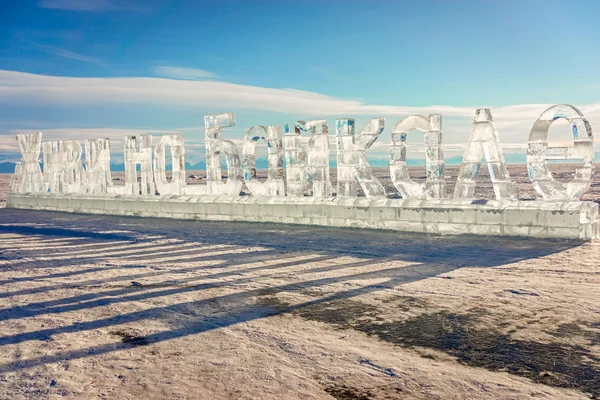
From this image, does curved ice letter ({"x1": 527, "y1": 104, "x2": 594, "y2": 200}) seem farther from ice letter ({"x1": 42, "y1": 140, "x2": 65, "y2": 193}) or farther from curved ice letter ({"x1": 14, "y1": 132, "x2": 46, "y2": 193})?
curved ice letter ({"x1": 14, "y1": 132, "x2": 46, "y2": 193})

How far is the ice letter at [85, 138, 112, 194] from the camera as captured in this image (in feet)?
69.5

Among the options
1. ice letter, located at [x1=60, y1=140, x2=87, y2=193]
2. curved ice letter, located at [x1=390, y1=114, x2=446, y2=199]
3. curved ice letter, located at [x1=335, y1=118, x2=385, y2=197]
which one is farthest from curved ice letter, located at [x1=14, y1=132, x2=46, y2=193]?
curved ice letter, located at [x1=390, y1=114, x2=446, y2=199]

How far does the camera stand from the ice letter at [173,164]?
18.3 meters

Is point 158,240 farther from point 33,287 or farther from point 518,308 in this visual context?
point 518,308

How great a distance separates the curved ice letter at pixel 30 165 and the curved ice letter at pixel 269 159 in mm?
12598

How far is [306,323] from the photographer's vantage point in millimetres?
5570

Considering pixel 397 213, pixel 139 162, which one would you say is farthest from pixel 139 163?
pixel 397 213

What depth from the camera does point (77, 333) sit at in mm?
5355

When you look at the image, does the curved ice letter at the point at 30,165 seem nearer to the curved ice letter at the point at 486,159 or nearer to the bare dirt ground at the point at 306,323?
the bare dirt ground at the point at 306,323

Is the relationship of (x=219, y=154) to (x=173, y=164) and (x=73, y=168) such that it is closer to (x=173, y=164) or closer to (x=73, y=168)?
(x=173, y=164)

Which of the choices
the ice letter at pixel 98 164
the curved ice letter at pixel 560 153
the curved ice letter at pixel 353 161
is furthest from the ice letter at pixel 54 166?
the curved ice letter at pixel 560 153

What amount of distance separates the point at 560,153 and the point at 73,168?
1845 cm

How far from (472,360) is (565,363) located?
0.70m

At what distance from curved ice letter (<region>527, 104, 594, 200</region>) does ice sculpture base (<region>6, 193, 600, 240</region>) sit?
0.40m
